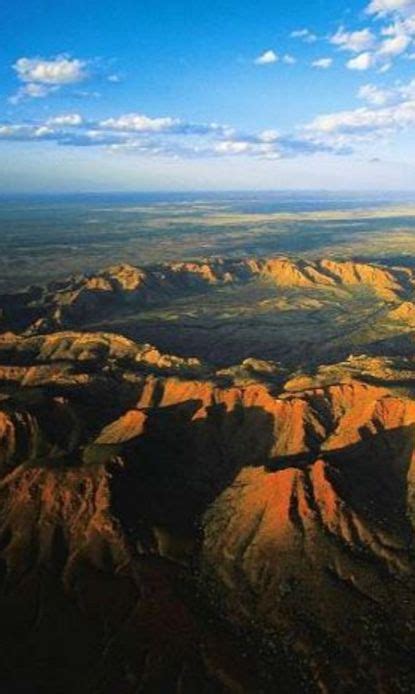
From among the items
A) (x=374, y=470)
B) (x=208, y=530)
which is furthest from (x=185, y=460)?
(x=374, y=470)

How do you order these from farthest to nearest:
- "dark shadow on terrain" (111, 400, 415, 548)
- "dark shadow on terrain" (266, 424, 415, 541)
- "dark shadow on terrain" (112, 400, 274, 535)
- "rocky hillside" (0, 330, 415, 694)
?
"dark shadow on terrain" (112, 400, 274, 535), "dark shadow on terrain" (111, 400, 415, 548), "dark shadow on terrain" (266, 424, 415, 541), "rocky hillside" (0, 330, 415, 694)

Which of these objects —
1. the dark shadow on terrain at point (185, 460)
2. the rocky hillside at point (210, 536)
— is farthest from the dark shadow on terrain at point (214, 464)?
the rocky hillside at point (210, 536)

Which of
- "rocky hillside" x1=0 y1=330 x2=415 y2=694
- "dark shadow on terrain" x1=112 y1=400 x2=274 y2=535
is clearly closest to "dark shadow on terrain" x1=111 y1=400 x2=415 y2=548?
"dark shadow on terrain" x1=112 y1=400 x2=274 y2=535

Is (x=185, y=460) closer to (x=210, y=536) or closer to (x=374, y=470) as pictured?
(x=210, y=536)

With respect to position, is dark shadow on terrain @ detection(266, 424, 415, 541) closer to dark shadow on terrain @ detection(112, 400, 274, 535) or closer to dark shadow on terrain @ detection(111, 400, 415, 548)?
dark shadow on terrain @ detection(111, 400, 415, 548)

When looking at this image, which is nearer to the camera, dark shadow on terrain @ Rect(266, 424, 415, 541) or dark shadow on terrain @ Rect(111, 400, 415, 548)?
dark shadow on terrain @ Rect(266, 424, 415, 541)

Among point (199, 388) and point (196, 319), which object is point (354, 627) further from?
point (196, 319)

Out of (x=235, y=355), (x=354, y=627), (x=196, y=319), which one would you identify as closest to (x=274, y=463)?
(x=354, y=627)
